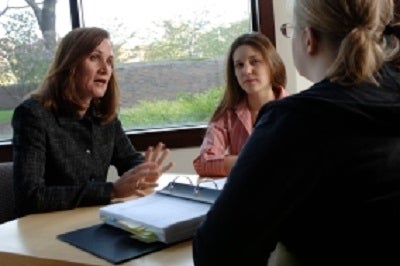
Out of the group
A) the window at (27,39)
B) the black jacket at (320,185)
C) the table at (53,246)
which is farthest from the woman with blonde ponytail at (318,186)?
the window at (27,39)

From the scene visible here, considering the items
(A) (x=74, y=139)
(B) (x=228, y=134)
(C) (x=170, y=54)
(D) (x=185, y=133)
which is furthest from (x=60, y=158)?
(C) (x=170, y=54)

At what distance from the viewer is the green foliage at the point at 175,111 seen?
10.0ft

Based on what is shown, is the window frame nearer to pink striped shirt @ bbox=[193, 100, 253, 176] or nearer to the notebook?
pink striped shirt @ bbox=[193, 100, 253, 176]

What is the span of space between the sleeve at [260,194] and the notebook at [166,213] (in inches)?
12.1

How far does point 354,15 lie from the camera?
912mm

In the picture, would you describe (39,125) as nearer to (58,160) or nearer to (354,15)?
(58,160)

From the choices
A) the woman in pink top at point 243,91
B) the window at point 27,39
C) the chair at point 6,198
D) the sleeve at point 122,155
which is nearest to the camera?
the chair at point 6,198

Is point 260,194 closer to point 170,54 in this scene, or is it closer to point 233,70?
point 233,70

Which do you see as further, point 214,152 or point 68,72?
point 214,152

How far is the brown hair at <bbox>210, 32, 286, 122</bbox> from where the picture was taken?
7.60 feet

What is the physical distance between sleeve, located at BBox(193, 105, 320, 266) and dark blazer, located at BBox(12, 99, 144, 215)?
828 mm

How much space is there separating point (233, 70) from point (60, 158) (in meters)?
0.90

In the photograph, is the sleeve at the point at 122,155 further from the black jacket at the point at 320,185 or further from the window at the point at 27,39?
the black jacket at the point at 320,185

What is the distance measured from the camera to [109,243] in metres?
1.17
